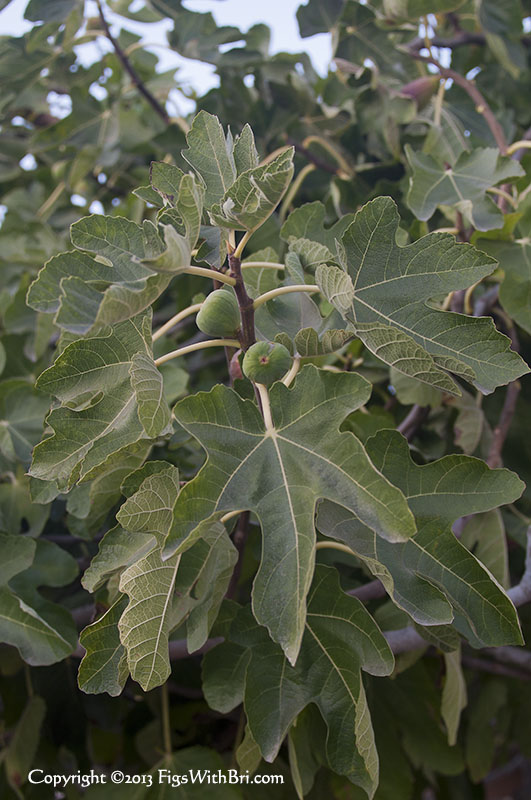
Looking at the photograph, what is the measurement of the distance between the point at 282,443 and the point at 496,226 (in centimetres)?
54

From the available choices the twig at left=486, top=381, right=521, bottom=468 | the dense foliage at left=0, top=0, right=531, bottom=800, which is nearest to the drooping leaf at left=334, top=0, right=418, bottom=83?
the dense foliage at left=0, top=0, right=531, bottom=800

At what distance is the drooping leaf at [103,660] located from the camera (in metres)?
0.71

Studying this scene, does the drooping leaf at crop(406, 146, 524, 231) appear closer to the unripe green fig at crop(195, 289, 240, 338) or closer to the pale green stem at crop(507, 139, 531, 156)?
the pale green stem at crop(507, 139, 531, 156)

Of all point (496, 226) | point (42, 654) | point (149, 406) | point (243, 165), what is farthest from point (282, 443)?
point (496, 226)

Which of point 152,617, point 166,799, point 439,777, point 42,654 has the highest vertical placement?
point 152,617

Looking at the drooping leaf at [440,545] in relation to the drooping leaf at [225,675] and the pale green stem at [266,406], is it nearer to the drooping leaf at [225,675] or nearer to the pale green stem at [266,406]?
the pale green stem at [266,406]

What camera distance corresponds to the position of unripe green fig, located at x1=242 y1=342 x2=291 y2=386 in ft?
2.27

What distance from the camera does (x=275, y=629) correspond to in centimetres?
61

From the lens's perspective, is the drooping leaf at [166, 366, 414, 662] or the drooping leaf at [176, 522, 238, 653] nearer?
the drooping leaf at [166, 366, 414, 662]

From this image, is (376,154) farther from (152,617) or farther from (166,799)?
(166,799)

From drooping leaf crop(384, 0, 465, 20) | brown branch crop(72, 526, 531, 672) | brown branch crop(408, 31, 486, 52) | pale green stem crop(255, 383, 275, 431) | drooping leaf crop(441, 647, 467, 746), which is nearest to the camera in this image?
pale green stem crop(255, 383, 275, 431)

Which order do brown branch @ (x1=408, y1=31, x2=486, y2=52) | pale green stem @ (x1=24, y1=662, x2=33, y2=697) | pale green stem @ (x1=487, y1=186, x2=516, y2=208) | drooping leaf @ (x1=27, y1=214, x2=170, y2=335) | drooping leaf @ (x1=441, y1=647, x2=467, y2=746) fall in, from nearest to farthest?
drooping leaf @ (x1=27, y1=214, x2=170, y2=335)
drooping leaf @ (x1=441, y1=647, x2=467, y2=746)
pale green stem @ (x1=487, y1=186, x2=516, y2=208)
pale green stem @ (x1=24, y1=662, x2=33, y2=697)
brown branch @ (x1=408, y1=31, x2=486, y2=52)

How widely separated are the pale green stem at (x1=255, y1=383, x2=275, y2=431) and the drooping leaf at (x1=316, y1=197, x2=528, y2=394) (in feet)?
0.38

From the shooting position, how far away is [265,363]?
691 millimetres
